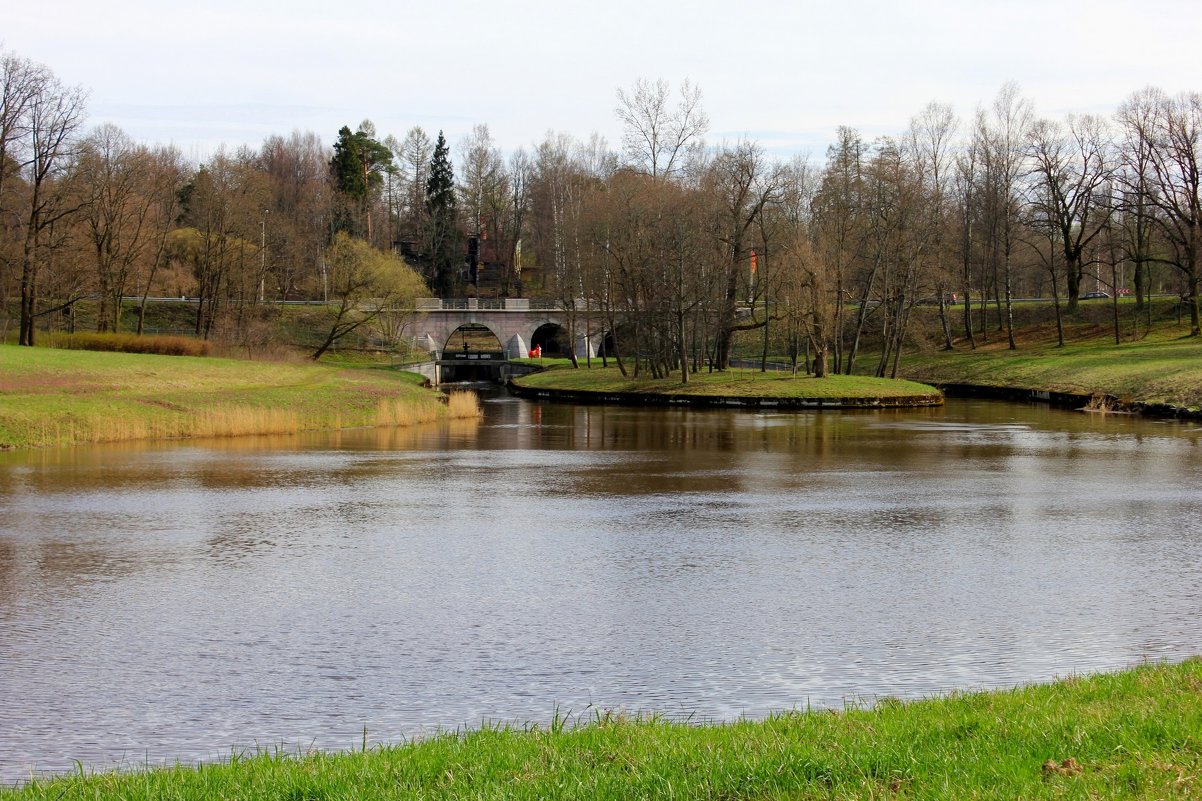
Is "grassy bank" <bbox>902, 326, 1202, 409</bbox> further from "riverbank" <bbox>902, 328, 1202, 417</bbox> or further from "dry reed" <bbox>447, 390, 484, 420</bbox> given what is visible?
"dry reed" <bbox>447, 390, 484, 420</bbox>

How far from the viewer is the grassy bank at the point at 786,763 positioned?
5793mm

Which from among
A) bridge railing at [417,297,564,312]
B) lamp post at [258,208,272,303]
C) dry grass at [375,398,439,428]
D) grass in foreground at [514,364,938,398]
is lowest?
dry grass at [375,398,439,428]

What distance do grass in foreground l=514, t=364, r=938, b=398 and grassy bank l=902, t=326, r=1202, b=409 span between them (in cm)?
700

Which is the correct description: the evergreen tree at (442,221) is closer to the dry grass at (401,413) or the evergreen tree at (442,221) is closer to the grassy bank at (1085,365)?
the grassy bank at (1085,365)

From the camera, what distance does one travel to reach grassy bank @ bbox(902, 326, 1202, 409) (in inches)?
1863

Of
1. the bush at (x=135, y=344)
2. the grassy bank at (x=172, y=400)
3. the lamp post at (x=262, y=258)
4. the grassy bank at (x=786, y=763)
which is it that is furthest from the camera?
the lamp post at (x=262, y=258)

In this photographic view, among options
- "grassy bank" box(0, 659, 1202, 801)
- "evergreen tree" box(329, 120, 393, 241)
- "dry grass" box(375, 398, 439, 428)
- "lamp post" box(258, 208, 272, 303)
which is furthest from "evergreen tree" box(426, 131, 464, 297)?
"grassy bank" box(0, 659, 1202, 801)

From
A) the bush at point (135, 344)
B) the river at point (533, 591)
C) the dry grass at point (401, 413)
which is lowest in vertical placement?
the river at point (533, 591)

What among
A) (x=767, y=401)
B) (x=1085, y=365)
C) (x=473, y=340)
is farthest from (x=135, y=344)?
(x=473, y=340)

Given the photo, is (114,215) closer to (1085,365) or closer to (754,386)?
(754,386)

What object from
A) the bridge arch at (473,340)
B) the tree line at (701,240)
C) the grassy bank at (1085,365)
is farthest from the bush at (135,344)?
the bridge arch at (473,340)

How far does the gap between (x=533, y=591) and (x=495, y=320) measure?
2975 inches

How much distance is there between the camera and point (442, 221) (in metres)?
99.8

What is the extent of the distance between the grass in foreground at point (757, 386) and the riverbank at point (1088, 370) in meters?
6.38
